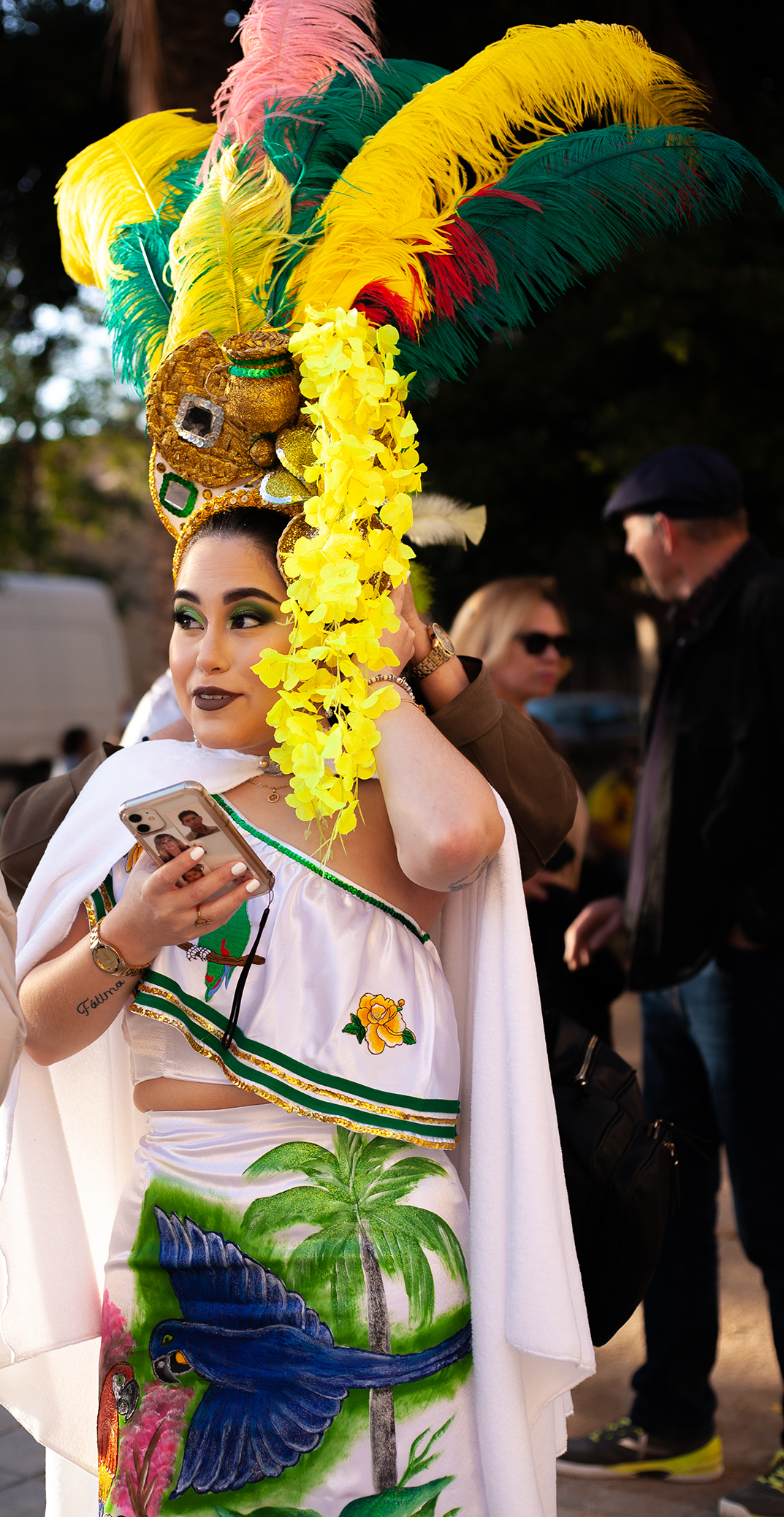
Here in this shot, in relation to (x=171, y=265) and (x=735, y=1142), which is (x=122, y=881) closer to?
(x=171, y=265)

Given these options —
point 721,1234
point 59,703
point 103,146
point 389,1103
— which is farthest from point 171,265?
point 59,703

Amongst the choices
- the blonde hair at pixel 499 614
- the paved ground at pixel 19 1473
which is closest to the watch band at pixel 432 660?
the blonde hair at pixel 499 614

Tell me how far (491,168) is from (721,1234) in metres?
4.01

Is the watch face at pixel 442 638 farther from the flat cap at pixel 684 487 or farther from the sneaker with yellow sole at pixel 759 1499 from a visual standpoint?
the sneaker with yellow sole at pixel 759 1499

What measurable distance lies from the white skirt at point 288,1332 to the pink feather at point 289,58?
4.75ft

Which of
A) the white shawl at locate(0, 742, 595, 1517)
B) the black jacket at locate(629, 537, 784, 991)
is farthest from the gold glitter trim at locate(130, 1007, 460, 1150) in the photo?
the black jacket at locate(629, 537, 784, 991)

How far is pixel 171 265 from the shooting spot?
201cm

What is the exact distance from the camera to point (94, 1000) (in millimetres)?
1808

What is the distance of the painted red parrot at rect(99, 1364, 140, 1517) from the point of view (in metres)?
1.78

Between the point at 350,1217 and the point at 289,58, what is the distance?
1.64 m

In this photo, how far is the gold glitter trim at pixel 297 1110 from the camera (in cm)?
175

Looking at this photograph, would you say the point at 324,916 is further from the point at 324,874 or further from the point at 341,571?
the point at 341,571

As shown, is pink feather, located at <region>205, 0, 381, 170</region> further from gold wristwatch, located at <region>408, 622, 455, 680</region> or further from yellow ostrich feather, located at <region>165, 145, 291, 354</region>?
gold wristwatch, located at <region>408, 622, 455, 680</region>

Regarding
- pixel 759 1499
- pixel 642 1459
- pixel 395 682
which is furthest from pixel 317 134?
pixel 642 1459
